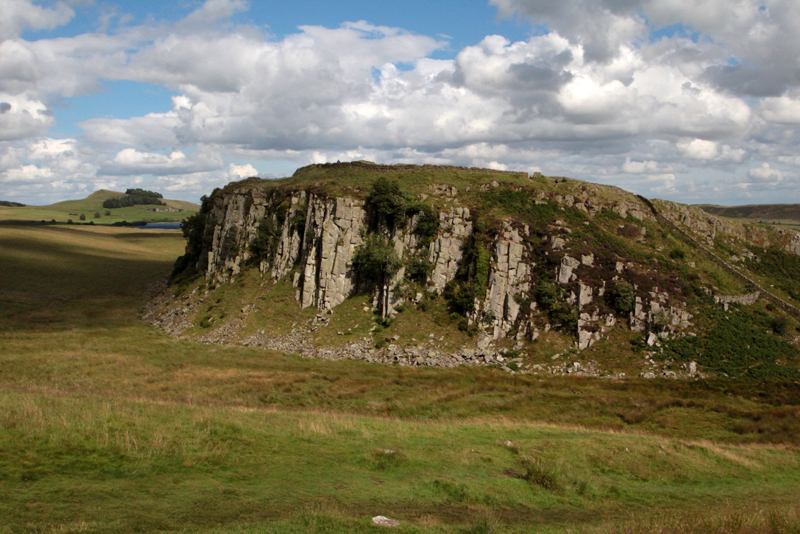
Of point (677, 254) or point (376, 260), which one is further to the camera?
point (677, 254)

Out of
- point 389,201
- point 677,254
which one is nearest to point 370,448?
point 389,201

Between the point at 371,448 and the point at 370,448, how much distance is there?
0.07m

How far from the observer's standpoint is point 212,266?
67125mm

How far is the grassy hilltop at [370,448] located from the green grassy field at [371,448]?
0.10m

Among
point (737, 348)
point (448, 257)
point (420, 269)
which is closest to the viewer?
point (737, 348)

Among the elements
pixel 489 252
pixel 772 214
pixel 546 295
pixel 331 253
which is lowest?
pixel 546 295

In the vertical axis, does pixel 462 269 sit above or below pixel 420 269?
above

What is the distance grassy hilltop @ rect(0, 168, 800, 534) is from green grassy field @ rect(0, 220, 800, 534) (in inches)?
4.1

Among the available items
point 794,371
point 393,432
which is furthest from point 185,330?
point 794,371

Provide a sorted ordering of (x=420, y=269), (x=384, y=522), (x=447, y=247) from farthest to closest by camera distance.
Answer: (x=447, y=247)
(x=420, y=269)
(x=384, y=522)

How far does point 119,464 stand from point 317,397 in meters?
18.5

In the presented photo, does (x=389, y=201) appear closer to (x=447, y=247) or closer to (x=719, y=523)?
(x=447, y=247)

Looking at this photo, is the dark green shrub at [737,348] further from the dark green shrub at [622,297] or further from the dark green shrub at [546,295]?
the dark green shrub at [546,295]

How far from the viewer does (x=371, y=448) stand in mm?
21609
